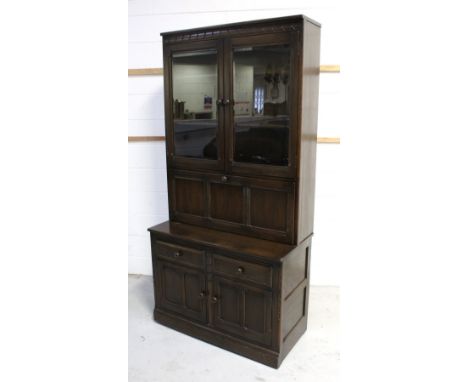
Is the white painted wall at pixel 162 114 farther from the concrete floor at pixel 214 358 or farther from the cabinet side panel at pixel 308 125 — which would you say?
the concrete floor at pixel 214 358

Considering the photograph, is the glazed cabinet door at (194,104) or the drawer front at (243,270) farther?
the glazed cabinet door at (194,104)

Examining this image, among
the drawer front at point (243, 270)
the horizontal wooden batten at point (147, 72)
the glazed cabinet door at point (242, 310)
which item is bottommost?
the glazed cabinet door at point (242, 310)

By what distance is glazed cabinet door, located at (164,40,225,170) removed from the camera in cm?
234

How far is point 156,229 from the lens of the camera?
2562 mm

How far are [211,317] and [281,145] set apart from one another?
3.89 feet

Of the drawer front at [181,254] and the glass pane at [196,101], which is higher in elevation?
the glass pane at [196,101]

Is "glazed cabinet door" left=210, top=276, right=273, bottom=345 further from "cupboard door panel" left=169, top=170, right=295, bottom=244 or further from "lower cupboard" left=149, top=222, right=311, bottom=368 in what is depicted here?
"cupboard door panel" left=169, top=170, right=295, bottom=244

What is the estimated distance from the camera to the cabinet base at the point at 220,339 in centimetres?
220

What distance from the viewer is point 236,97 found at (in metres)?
2.28

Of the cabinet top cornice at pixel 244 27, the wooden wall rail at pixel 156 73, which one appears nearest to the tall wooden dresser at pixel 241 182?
the cabinet top cornice at pixel 244 27

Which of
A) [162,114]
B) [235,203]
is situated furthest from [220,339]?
[162,114]

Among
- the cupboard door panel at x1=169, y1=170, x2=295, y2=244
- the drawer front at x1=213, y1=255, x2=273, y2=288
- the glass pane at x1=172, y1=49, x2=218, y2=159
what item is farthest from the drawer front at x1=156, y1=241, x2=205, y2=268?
the glass pane at x1=172, y1=49, x2=218, y2=159

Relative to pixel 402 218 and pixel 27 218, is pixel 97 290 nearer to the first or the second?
pixel 27 218

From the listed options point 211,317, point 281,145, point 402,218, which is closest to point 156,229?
point 211,317
